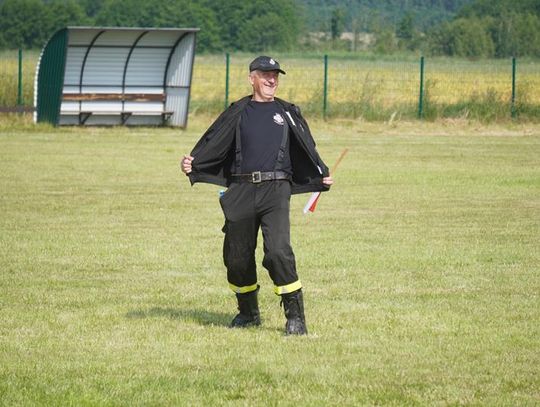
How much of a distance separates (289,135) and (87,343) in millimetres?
2118

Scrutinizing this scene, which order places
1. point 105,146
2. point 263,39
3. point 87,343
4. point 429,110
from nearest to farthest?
1. point 87,343
2. point 105,146
3. point 429,110
4. point 263,39

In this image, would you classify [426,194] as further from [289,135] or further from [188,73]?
[188,73]

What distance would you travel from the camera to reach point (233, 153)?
934 centimetres

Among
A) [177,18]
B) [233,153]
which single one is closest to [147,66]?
[233,153]

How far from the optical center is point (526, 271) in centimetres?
1214

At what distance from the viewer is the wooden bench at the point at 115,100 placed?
1287 inches

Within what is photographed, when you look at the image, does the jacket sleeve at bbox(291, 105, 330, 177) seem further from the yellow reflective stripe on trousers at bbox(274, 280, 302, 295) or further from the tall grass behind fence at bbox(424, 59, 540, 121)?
the tall grass behind fence at bbox(424, 59, 540, 121)

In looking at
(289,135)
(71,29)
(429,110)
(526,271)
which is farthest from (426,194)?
(429,110)

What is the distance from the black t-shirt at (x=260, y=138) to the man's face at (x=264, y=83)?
4.6 inches

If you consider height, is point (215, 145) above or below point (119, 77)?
above

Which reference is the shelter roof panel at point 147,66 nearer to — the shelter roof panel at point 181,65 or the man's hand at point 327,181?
the shelter roof panel at point 181,65

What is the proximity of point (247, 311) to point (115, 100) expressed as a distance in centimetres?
2448

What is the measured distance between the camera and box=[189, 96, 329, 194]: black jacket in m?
9.22

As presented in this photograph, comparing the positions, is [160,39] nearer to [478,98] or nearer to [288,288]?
[478,98]
